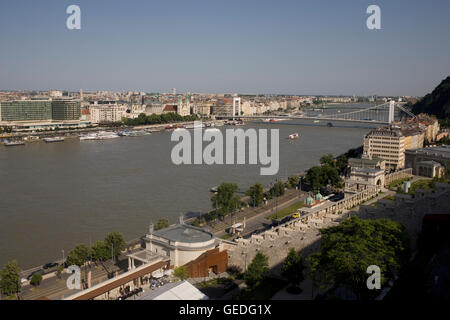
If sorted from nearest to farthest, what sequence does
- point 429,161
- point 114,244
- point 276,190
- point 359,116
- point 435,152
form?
point 114,244
point 276,190
point 429,161
point 435,152
point 359,116

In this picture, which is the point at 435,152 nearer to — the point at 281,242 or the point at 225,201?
the point at 225,201

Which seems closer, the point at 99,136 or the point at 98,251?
the point at 98,251

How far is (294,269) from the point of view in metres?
4.62

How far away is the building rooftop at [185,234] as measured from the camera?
5.55 metres

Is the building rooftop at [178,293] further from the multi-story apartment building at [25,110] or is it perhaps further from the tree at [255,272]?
the multi-story apartment building at [25,110]

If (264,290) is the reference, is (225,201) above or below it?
above

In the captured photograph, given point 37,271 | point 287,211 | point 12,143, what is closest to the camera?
point 37,271

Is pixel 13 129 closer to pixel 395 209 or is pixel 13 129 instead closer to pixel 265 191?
pixel 265 191

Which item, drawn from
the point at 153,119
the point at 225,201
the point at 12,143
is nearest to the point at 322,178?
the point at 225,201

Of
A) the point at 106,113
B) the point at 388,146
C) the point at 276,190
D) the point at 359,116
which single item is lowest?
the point at 276,190

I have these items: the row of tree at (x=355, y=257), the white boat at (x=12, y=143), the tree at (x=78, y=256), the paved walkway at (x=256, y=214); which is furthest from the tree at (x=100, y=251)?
the white boat at (x=12, y=143)

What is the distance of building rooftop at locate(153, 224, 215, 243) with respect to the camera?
219 inches

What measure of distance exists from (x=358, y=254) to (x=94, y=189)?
761cm

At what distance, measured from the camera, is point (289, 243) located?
5.31 m
